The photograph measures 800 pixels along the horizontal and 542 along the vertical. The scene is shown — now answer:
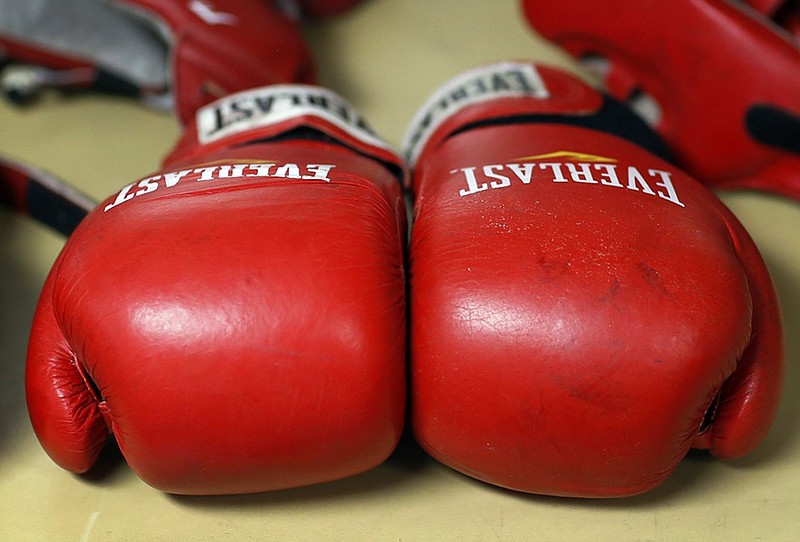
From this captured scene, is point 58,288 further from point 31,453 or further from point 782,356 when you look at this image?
point 782,356

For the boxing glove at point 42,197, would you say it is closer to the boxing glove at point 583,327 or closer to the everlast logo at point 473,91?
the everlast logo at point 473,91

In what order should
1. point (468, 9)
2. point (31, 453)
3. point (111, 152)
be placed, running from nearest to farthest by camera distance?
1. point (31, 453)
2. point (111, 152)
3. point (468, 9)

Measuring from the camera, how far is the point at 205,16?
1626 mm

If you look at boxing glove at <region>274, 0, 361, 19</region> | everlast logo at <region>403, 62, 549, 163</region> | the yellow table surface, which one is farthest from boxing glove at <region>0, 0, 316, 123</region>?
the yellow table surface

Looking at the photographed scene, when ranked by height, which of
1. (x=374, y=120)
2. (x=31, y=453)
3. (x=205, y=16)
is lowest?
(x=31, y=453)

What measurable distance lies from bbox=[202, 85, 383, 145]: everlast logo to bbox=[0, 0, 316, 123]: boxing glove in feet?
0.79

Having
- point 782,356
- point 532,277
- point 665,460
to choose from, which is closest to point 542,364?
point 532,277

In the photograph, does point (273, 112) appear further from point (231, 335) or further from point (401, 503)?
point (401, 503)

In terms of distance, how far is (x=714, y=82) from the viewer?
1.53 metres

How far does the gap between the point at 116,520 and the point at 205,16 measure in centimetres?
98

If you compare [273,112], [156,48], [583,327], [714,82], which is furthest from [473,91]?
[156,48]

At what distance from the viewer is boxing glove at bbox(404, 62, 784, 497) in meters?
0.93

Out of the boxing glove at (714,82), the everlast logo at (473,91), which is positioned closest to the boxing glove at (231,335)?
the everlast logo at (473,91)

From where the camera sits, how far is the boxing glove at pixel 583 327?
93cm
